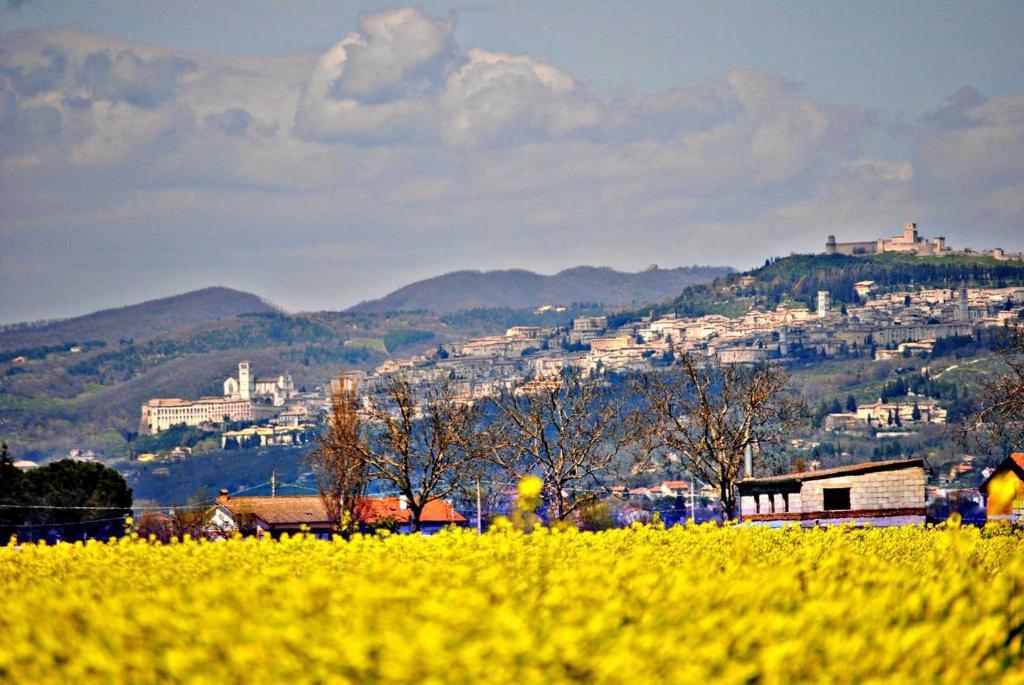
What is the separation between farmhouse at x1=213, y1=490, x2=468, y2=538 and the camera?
9756 cm

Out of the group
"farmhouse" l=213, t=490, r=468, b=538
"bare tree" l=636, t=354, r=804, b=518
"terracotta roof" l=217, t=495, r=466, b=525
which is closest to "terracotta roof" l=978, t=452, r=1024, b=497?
"bare tree" l=636, t=354, r=804, b=518

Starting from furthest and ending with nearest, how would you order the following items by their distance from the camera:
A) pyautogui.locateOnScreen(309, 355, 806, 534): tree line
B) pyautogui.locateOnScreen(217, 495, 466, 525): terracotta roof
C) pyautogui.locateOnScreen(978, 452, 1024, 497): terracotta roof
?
pyautogui.locateOnScreen(217, 495, 466, 525): terracotta roof
pyautogui.locateOnScreen(309, 355, 806, 534): tree line
pyautogui.locateOnScreen(978, 452, 1024, 497): terracotta roof

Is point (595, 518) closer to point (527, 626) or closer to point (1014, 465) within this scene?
point (1014, 465)

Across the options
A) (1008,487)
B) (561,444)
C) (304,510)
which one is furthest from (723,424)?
(304,510)

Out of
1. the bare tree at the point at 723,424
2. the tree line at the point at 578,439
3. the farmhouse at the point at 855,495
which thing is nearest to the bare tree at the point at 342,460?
the tree line at the point at 578,439

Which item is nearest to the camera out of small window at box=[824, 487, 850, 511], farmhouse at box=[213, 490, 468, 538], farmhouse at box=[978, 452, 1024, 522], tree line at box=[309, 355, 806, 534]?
small window at box=[824, 487, 850, 511]

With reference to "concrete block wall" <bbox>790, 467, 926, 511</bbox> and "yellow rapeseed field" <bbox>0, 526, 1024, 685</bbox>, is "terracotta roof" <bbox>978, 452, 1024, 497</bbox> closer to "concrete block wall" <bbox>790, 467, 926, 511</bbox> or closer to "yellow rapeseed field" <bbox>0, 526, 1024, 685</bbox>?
"concrete block wall" <bbox>790, 467, 926, 511</bbox>

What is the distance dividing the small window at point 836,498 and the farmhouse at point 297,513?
46680 mm

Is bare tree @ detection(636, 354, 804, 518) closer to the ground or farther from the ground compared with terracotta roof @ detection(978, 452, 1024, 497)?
farther from the ground

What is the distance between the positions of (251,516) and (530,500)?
7084 centimetres

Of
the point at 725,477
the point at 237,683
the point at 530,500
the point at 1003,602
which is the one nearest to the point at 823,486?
the point at 725,477

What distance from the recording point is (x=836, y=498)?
1984 inches

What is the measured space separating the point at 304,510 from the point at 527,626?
102 meters

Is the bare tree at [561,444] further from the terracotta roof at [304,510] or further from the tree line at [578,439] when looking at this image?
the terracotta roof at [304,510]
